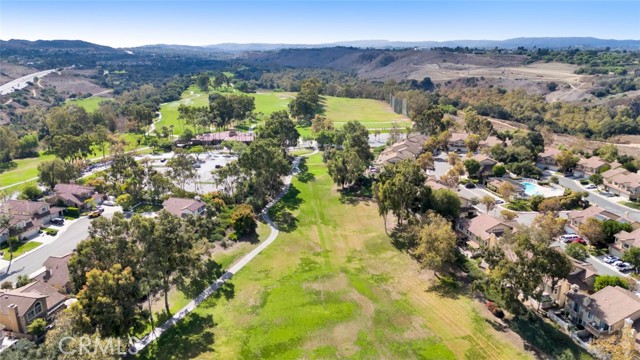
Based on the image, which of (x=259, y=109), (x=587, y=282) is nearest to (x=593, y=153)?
(x=587, y=282)

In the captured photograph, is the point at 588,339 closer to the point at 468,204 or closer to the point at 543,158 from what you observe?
the point at 468,204

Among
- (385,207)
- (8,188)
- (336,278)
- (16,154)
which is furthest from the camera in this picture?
(16,154)

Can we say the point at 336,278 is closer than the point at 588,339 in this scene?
No

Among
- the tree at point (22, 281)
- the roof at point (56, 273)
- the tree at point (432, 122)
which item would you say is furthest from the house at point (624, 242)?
the tree at point (22, 281)

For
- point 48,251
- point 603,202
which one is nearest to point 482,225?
point 603,202

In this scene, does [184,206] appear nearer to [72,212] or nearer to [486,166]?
[72,212]
